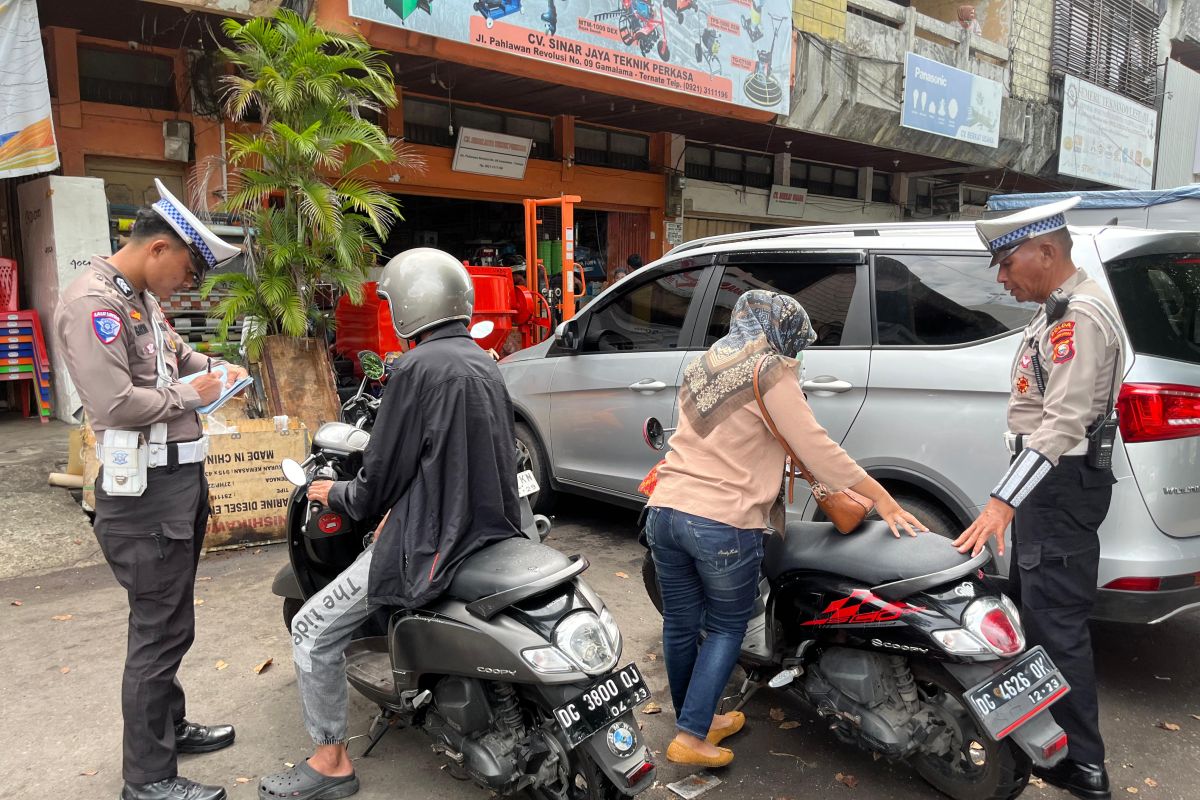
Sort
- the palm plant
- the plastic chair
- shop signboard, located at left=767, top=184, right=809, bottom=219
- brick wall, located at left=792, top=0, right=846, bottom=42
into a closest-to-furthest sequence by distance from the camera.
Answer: the palm plant, the plastic chair, brick wall, located at left=792, top=0, right=846, bottom=42, shop signboard, located at left=767, top=184, right=809, bottom=219

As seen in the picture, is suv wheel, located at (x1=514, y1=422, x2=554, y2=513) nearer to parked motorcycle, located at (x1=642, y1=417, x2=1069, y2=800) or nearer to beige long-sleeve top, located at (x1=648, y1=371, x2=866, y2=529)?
parked motorcycle, located at (x1=642, y1=417, x2=1069, y2=800)

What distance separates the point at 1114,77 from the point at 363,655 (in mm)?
20673

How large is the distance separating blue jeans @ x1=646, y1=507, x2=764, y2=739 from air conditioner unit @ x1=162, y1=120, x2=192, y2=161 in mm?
8026

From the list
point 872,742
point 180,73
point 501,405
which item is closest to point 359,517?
point 501,405

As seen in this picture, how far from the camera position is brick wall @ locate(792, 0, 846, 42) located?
40.1 feet

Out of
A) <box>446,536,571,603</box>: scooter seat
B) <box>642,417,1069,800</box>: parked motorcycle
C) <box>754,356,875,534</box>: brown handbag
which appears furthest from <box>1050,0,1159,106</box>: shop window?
<box>446,536,571,603</box>: scooter seat

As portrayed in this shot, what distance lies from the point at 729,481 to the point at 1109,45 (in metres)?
20.0

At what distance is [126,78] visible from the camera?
346 inches

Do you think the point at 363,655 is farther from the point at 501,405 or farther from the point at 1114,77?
the point at 1114,77

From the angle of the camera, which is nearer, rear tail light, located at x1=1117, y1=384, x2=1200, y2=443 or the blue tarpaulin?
rear tail light, located at x1=1117, y1=384, x2=1200, y2=443

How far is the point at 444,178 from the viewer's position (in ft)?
36.1

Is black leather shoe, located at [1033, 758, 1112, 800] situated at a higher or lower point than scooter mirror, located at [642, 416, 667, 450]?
lower

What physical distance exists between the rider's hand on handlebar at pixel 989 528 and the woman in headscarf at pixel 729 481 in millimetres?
172

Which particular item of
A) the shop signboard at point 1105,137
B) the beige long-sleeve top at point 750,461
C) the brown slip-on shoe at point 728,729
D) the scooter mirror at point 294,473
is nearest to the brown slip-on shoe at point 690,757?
the brown slip-on shoe at point 728,729
